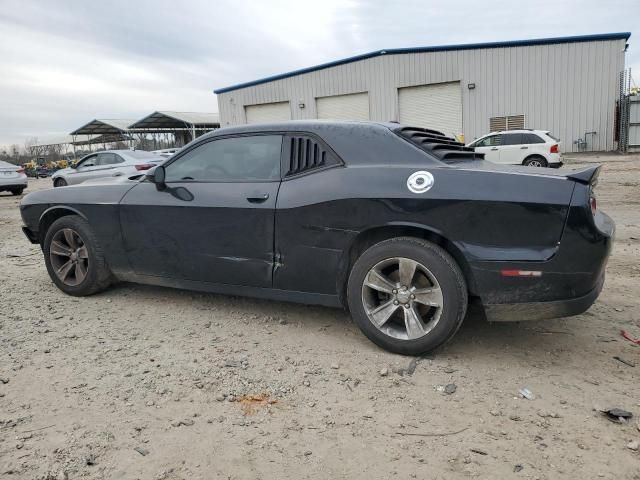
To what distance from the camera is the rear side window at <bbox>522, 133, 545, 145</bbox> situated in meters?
14.7

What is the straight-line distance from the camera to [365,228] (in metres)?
3.16

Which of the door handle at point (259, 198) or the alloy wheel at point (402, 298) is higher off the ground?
the door handle at point (259, 198)

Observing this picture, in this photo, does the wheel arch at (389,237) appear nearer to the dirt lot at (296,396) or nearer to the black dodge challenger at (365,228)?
the black dodge challenger at (365,228)

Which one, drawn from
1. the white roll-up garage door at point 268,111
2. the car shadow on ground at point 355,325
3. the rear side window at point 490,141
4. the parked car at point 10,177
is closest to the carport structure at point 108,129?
the white roll-up garage door at point 268,111

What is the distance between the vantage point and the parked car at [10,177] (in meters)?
15.9

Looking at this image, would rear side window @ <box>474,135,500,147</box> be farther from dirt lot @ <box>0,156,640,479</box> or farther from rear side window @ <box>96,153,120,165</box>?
dirt lot @ <box>0,156,640,479</box>

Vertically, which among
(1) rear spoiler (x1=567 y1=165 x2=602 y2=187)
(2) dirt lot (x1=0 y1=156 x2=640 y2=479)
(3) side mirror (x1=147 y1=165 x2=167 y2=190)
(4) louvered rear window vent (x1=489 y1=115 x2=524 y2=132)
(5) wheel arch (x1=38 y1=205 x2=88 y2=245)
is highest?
(4) louvered rear window vent (x1=489 y1=115 x2=524 y2=132)

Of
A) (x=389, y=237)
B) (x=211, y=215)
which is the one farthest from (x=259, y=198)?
(x=389, y=237)

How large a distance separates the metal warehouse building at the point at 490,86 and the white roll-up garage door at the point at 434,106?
0.05 meters

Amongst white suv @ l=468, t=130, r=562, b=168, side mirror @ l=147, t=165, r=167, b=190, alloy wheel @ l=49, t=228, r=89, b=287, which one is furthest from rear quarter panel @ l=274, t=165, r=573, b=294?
white suv @ l=468, t=130, r=562, b=168

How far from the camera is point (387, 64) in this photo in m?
24.6

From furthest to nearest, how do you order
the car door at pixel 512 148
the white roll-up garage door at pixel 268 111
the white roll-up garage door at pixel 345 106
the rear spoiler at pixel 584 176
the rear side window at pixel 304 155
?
the white roll-up garage door at pixel 268 111 < the white roll-up garage door at pixel 345 106 < the car door at pixel 512 148 < the rear side window at pixel 304 155 < the rear spoiler at pixel 584 176

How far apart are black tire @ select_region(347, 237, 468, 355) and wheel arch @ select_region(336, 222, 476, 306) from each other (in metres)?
0.06

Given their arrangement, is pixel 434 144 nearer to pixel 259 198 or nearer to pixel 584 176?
pixel 584 176
